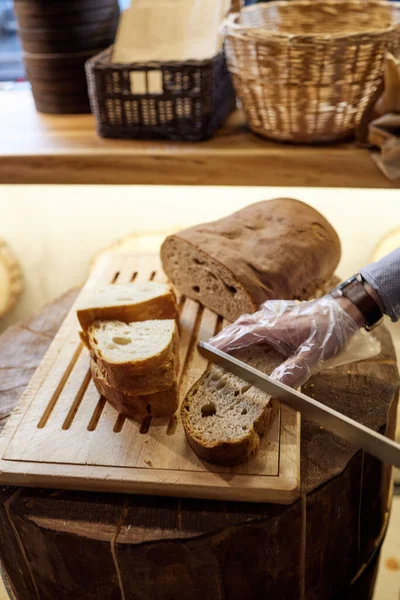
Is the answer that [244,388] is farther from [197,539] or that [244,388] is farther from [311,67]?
[311,67]

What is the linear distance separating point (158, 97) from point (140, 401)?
0.83 meters

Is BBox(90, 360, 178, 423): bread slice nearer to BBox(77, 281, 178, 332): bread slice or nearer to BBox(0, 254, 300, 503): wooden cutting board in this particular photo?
BBox(0, 254, 300, 503): wooden cutting board

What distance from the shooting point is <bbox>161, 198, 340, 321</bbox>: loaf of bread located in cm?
129

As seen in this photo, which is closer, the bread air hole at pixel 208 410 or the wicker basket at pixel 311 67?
the bread air hole at pixel 208 410

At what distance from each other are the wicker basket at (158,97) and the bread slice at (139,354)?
2.09ft

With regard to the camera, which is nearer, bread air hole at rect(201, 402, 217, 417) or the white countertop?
bread air hole at rect(201, 402, 217, 417)

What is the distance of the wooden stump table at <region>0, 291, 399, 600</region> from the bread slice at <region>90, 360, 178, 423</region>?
0.52 ft

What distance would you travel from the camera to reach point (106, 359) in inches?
42.1

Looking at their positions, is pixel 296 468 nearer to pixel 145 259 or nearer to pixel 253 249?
pixel 253 249

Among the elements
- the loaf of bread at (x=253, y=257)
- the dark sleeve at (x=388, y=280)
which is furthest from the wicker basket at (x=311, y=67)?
the dark sleeve at (x=388, y=280)

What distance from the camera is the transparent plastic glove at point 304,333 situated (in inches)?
45.4

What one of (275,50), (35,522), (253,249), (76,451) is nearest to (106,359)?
(76,451)

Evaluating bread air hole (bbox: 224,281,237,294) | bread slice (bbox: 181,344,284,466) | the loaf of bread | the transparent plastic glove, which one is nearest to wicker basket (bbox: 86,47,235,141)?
the loaf of bread

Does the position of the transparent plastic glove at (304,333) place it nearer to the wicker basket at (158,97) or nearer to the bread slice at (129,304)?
the bread slice at (129,304)
